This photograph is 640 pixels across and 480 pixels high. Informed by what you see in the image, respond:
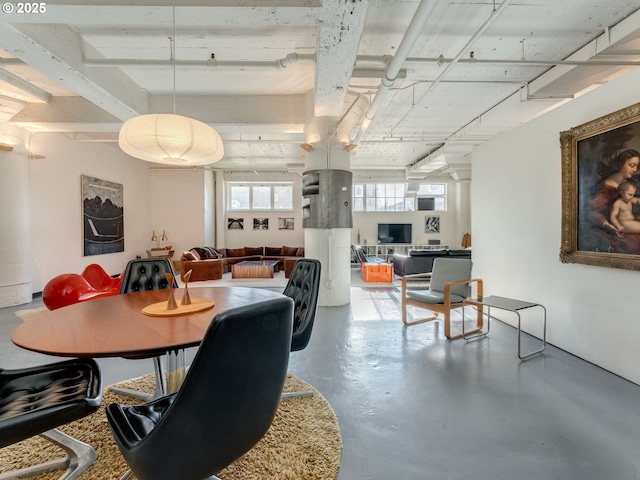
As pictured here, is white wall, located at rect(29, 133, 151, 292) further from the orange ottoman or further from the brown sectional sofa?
the orange ottoman

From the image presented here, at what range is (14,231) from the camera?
4.69 meters

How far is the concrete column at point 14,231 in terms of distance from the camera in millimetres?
4582

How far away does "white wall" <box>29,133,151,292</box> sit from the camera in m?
5.24

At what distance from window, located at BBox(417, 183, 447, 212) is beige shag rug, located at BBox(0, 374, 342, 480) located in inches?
378

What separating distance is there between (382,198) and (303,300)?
8.87 meters

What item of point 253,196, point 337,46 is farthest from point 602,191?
point 253,196

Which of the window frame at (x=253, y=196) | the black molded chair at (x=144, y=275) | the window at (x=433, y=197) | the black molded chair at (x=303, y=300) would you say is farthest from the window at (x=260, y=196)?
the black molded chair at (x=303, y=300)

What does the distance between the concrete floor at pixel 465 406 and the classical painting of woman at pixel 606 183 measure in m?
1.13

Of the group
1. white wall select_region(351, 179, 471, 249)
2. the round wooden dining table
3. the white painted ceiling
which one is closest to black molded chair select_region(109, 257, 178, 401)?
the round wooden dining table

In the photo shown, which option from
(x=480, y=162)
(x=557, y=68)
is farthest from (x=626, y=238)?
(x=557, y=68)

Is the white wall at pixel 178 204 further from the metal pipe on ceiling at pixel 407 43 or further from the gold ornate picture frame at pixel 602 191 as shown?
the gold ornate picture frame at pixel 602 191

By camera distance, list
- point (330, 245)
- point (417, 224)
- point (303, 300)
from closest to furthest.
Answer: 1. point (303, 300)
2. point (330, 245)
3. point (417, 224)

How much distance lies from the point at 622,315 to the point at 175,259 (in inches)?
372

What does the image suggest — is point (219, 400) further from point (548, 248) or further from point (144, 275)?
point (548, 248)
